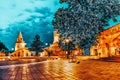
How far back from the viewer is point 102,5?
4019 centimetres

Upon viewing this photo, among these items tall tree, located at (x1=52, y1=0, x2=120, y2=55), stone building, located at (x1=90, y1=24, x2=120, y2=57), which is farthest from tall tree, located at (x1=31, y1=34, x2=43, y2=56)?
tall tree, located at (x1=52, y1=0, x2=120, y2=55)

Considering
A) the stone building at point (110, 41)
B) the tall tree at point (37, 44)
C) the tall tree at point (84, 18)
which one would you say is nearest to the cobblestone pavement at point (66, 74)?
the tall tree at point (84, 18)

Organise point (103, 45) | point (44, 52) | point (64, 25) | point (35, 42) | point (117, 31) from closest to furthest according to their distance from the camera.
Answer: point (117, 31)
point (64, 25)
point (103, 45)
point (35, 42)
point (44, 52)

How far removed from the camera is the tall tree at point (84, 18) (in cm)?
3847

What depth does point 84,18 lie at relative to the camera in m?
38.3

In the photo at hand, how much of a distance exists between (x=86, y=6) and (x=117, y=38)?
682 cm

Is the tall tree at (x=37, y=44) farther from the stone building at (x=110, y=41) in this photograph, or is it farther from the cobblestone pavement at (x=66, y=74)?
the cobblestone pavement at (x=66, y=74)

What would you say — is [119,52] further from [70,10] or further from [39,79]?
[39,79]

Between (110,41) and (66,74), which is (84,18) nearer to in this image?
(110,41)

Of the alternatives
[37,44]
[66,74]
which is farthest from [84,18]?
[37,44]

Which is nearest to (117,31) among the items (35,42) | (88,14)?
(88,14)

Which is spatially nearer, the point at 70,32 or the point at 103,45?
the point at 70,32

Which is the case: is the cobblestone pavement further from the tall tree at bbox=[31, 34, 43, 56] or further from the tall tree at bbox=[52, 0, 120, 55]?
the tall tree at bbox=[31, 34, 43, 56]

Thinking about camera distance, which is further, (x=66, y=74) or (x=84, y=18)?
(x=84, y=18)
